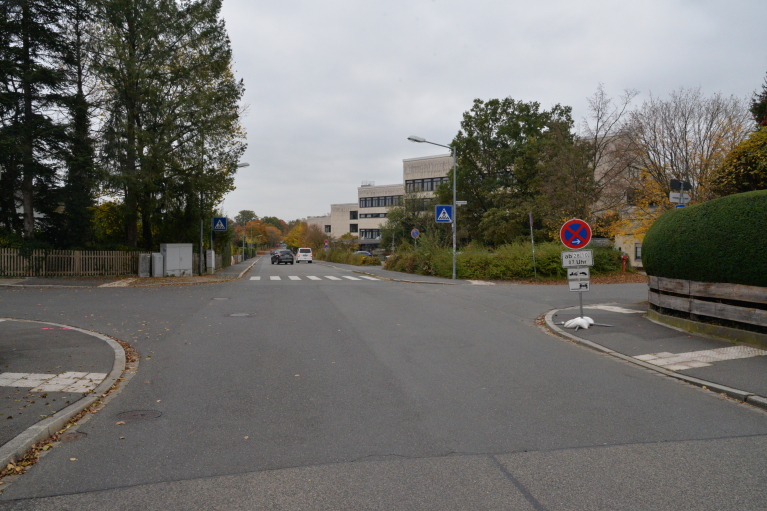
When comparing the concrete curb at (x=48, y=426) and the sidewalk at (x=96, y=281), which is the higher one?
the sidewalk at (x=96, y=281)

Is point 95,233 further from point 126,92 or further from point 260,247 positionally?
point 260,247

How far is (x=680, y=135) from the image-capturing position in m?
21.1

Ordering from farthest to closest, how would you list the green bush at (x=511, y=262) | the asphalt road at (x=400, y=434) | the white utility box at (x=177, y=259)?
the green bush at (x=511, y=262) < the white utility box at (x=177, y=259) < the asphalt road at (x=400, y=434)

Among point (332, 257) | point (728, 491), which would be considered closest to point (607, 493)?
point (728, 491)

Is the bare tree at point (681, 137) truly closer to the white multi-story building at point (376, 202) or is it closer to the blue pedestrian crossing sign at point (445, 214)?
the blue pedestrian crossing sign at point (445, 214)

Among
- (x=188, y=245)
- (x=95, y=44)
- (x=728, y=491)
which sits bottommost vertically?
(x=728, y=491)

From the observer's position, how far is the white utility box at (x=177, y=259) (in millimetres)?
25984

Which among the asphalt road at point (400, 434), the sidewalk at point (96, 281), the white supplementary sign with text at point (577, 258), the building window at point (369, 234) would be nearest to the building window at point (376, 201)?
the building window at point (369, 234)

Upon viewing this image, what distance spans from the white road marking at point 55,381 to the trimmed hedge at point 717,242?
9991mm

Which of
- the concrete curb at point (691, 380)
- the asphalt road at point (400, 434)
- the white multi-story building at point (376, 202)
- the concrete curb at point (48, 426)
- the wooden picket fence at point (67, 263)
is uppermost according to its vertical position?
the white multi-story building at point (376, 202)

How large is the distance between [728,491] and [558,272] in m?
24.2

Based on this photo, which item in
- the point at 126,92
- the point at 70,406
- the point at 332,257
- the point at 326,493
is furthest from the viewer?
the point at 332,257

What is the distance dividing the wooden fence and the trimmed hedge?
129 millimetres

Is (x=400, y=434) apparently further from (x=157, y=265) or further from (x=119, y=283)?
(x=157, y=265)
